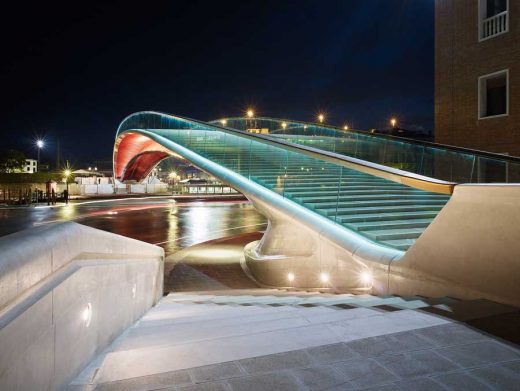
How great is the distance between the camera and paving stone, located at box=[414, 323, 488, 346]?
2971mm

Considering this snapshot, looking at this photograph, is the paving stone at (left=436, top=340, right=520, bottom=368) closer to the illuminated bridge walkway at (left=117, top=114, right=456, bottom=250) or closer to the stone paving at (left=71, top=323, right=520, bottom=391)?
the stone paving at (left=71, top=323, right=520, bottom=391)

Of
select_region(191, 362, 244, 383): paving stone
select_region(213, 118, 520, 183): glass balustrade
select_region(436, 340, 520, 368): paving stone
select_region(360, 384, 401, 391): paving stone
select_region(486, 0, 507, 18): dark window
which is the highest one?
select_region(486, 0, 507, 18): dark window

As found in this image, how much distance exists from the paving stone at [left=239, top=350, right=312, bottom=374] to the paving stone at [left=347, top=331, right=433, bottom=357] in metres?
0.38

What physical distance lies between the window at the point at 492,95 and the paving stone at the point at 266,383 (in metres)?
15.9

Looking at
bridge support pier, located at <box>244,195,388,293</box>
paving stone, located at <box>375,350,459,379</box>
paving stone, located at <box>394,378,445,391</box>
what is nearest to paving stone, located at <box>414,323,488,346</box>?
paving stone, located at <box>375,350,459,379</box>

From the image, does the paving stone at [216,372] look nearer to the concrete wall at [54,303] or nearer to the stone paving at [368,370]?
the stone paving at [368,370]

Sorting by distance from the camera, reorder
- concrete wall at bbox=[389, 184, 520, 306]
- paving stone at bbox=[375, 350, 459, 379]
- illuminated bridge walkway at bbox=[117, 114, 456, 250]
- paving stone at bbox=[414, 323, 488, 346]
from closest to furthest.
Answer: paving stone at bbox=[375, 350, 459, 379] < paving stone at bbox=[414, 323, 488, 346] < concrete wall at bbox=[389, 184, 520, 306] < illuminated bridge walkway at bbox=[117, 114, 456, 250]

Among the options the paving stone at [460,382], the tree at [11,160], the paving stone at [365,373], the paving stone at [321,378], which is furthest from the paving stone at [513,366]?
the tree at [11,160]

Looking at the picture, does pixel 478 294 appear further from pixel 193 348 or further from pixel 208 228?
pixel 208 228

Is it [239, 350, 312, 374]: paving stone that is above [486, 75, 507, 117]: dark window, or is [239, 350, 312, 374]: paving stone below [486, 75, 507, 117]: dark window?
below

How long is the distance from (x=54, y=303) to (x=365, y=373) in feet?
5.64

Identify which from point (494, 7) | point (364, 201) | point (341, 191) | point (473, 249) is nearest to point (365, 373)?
point (473, 249)

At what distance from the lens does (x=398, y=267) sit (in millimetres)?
5531

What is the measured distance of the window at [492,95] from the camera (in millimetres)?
15891
